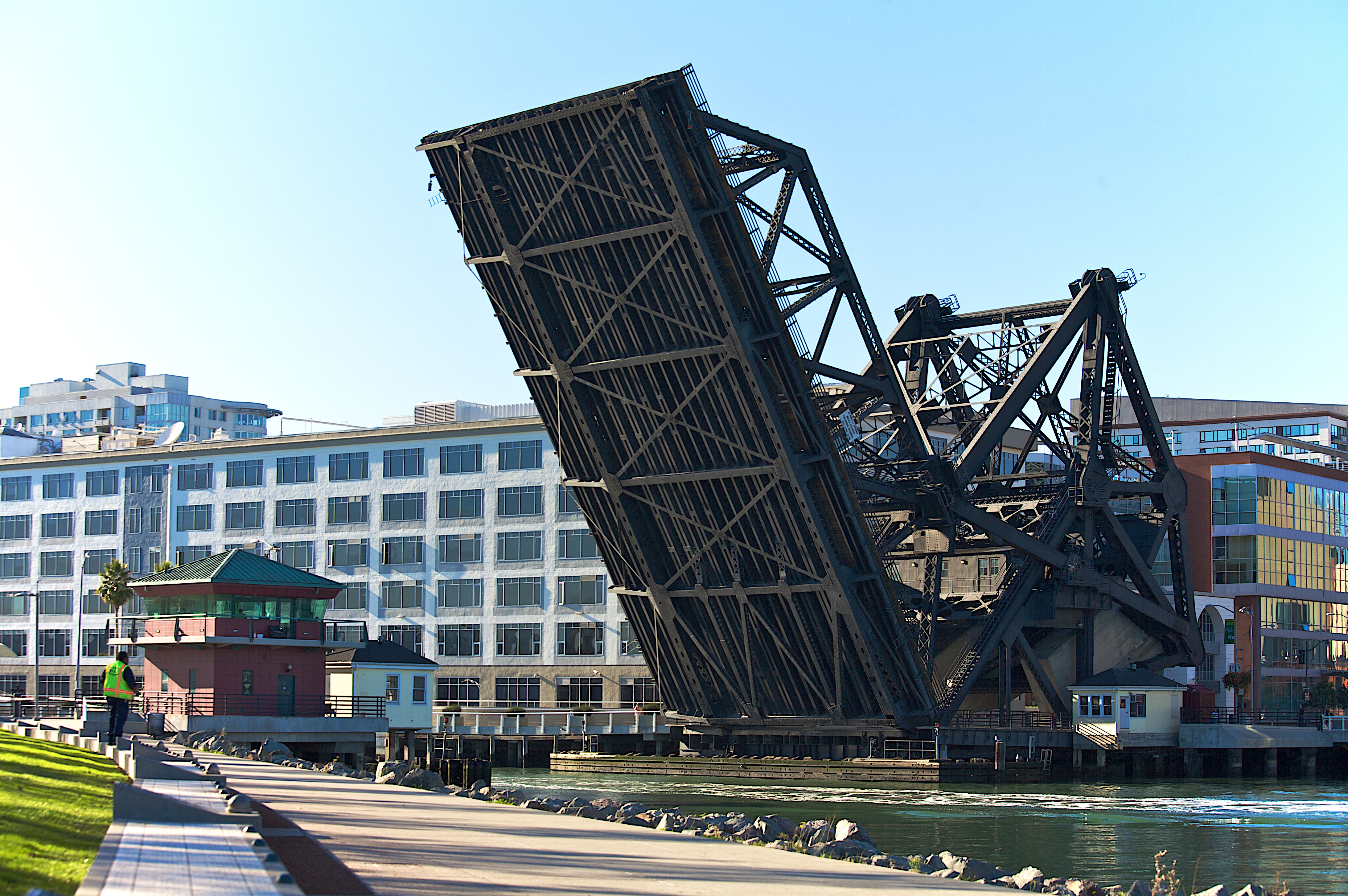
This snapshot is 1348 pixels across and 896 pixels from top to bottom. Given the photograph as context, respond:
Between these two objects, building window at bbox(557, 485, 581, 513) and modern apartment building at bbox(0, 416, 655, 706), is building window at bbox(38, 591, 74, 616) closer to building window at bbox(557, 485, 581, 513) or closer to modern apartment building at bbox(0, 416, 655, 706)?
modern apartment building at bbox(0, 416, 655, 706)

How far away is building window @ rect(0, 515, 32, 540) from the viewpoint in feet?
Result: 248

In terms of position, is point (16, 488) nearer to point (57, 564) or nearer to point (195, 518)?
point (57, 564)

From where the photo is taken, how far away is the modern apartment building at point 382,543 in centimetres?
6244

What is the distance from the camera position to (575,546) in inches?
2446

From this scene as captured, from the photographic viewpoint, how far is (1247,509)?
66.9 m

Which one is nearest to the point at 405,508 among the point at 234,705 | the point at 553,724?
the point at 553,724

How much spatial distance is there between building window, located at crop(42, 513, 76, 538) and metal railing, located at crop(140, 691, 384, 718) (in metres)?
34.9

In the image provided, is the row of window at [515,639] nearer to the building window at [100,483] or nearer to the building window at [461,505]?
the building window at [461,505]

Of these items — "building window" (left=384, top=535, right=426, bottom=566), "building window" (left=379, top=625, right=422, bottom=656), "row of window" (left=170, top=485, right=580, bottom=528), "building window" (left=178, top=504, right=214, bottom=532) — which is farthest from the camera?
"building window" (left=178, top=504, right=214, bottom=532)

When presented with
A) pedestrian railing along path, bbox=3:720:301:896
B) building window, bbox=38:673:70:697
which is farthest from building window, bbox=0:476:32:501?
pedestrian railing along path, bbox=3:720:301:896

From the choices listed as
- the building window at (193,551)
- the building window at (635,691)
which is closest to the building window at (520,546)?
the building window at (635,691)

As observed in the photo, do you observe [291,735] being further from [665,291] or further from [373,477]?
[373,477]

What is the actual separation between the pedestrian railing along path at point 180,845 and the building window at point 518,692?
4504 cm

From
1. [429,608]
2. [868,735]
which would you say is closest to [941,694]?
[868,735]
